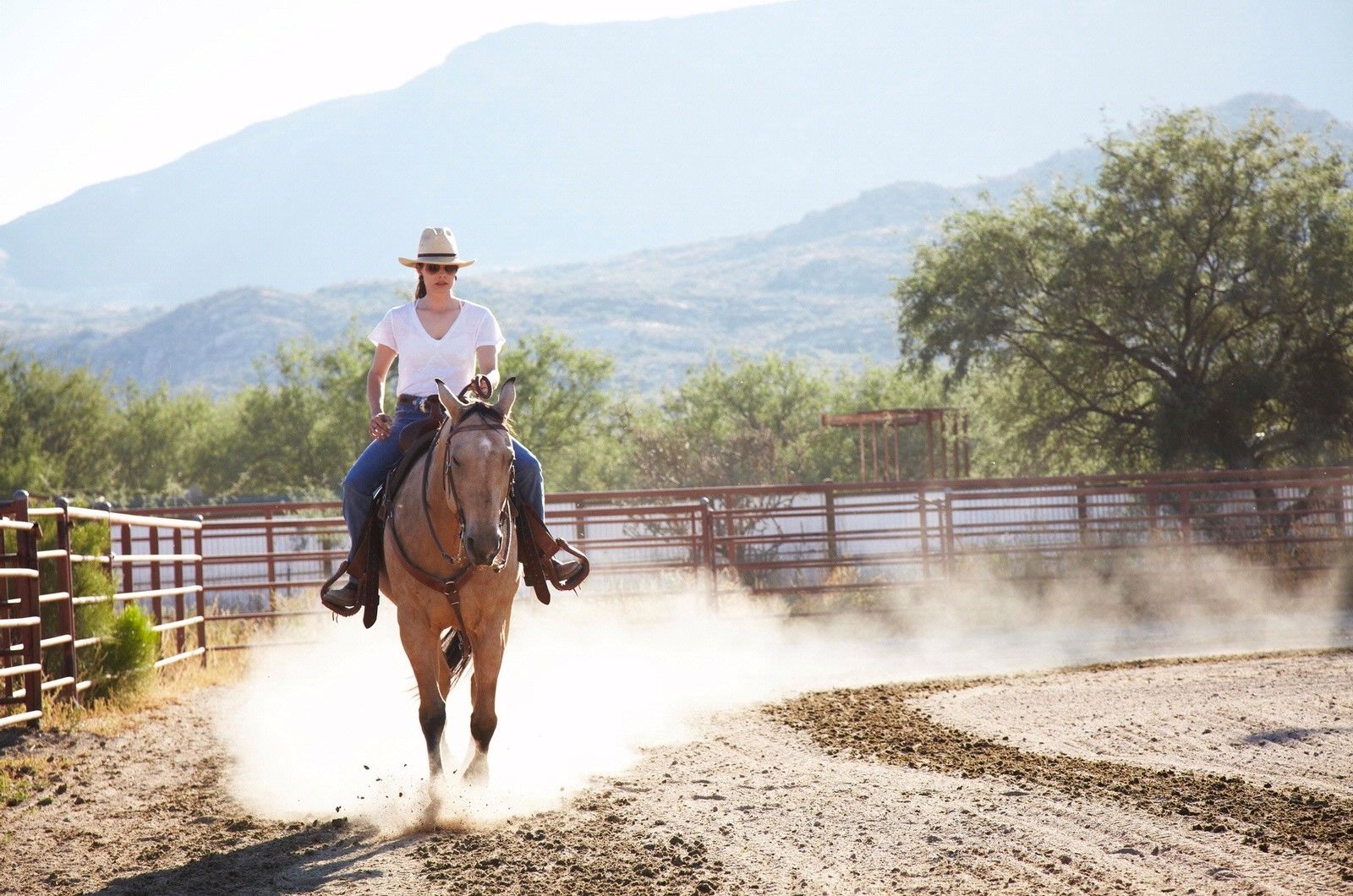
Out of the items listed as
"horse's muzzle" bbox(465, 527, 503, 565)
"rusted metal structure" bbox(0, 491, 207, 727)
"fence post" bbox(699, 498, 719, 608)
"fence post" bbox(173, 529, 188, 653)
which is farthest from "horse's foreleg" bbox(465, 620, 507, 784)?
"fence post" bbox(699, 498, 719, 608)

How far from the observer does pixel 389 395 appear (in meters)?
56.2

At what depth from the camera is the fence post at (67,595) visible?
1011 cm

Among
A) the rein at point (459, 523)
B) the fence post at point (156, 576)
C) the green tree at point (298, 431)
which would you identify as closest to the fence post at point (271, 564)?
the fence post at point (156, 576)

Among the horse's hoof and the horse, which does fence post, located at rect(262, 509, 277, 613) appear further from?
the horse's hoof

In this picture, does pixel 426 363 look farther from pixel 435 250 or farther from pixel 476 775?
pixel 476 775

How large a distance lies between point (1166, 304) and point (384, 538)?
22.6m

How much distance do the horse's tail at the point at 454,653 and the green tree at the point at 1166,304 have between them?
20770 millimetres

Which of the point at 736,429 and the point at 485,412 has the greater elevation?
the point at 736,429

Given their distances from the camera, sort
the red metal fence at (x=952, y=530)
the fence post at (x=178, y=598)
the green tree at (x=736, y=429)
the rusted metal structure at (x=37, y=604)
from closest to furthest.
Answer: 1. the rusted metal structure at (x=37, y=604)
2. the fence post at (x=178, y=598)
3. the red metal fence at (x=952, y=530)
4. the green tree at (x=736, y=429)

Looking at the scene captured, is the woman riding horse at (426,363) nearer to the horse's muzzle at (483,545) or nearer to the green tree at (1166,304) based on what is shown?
the horse's muzzle at (483,545)

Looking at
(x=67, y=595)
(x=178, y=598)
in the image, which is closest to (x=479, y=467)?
(x=67, y=595)

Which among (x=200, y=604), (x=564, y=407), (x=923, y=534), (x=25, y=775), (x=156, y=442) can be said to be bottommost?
(x=25, y=775)

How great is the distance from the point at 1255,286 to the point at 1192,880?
76.2 feet

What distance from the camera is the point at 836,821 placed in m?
Answer: 5.97
